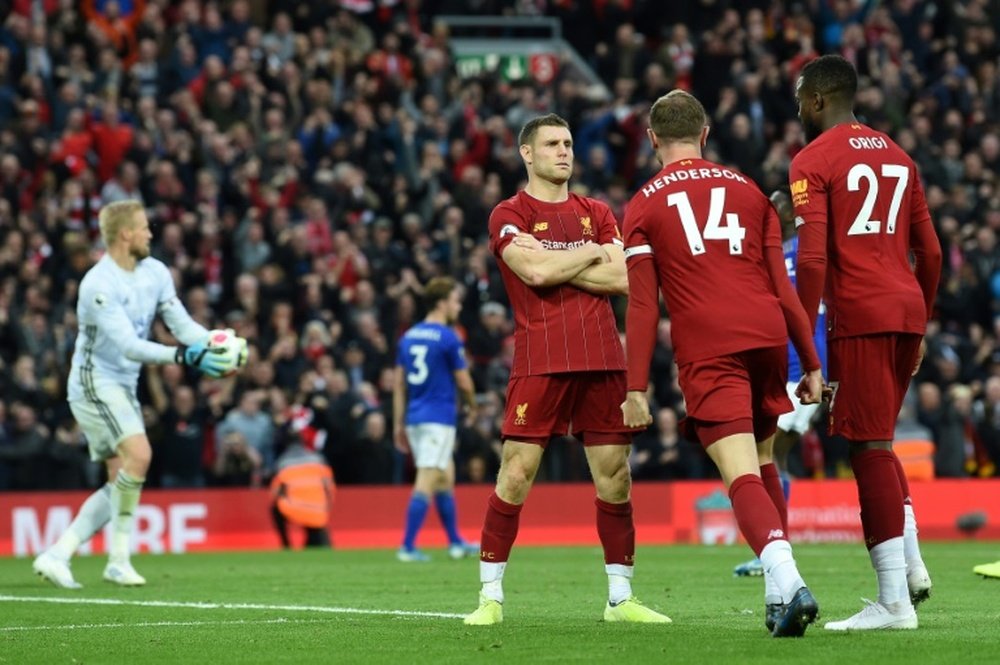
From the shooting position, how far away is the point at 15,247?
821 inches

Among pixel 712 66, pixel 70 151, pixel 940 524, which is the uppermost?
pixel 712 66

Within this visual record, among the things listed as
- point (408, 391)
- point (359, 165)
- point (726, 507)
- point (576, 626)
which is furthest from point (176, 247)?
point (576, 626)

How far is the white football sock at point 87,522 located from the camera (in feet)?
43.1

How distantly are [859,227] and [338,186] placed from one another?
1543 cm

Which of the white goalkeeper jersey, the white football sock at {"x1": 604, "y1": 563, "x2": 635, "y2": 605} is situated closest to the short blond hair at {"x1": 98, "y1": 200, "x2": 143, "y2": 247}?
the white goalkeeper jersey

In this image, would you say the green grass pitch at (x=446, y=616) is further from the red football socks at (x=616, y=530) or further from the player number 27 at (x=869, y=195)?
the player number 27 at (x=869, y=195)

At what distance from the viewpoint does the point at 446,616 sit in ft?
32.8

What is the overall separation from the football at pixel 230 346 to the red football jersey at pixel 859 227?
15.6 feet

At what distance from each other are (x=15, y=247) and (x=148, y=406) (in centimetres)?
234

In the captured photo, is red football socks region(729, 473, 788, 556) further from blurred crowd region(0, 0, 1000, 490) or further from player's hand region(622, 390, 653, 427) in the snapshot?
blurred crowd region(0, 0, 1000, 490)

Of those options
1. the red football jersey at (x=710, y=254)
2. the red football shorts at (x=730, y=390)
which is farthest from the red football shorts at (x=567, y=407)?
the red football jersey at (x=710, y=254)

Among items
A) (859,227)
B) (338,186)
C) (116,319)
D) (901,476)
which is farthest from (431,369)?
(859,227)

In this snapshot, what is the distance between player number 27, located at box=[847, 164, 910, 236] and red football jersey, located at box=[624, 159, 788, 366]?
1.68 ft

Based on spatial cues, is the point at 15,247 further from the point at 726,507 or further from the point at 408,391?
the point at 726,507
